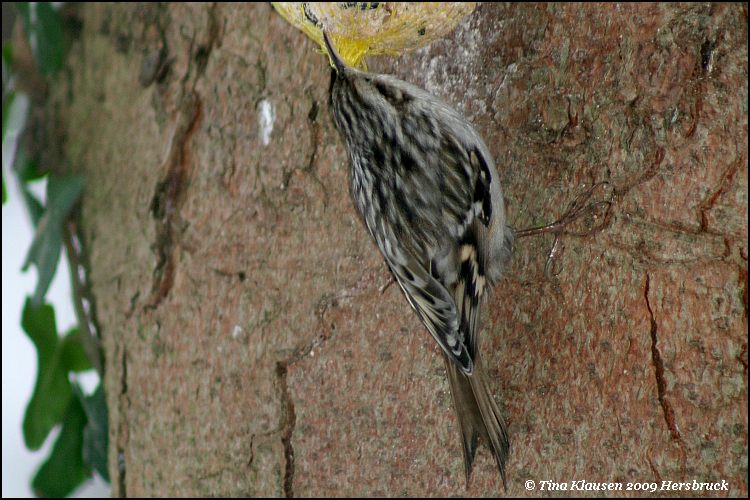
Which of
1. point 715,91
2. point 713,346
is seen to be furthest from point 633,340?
point 715,91

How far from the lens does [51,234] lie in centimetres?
182

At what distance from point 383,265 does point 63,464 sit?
1.23m

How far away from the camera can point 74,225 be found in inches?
74.6

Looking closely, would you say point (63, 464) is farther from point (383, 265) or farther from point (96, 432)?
point (383, 265)

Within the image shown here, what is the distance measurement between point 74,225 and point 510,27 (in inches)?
48.8

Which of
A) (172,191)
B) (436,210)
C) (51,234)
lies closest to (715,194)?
(436,210)

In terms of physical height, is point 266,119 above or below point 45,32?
below

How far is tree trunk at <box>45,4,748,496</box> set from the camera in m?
1.03

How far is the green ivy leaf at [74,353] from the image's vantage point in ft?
6.48

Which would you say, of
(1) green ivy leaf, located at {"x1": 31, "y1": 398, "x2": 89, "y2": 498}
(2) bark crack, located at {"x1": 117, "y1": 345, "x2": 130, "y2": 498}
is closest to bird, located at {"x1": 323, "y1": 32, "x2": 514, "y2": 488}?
(2) bark crack, located at {"x1": 117, "y1": 345, "x2": 130, "y2": 498}

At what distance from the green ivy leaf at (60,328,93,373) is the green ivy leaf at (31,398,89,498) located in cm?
12

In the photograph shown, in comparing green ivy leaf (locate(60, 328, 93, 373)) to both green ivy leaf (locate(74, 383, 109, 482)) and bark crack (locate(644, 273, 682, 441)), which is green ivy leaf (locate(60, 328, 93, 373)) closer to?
green ivy leaf (locate(74, 383, 109, 482))

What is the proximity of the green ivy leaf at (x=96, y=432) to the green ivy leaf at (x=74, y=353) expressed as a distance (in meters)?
0.06

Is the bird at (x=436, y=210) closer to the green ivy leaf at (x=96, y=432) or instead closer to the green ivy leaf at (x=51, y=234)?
the green ivy leaf at (x=51, y=234)
